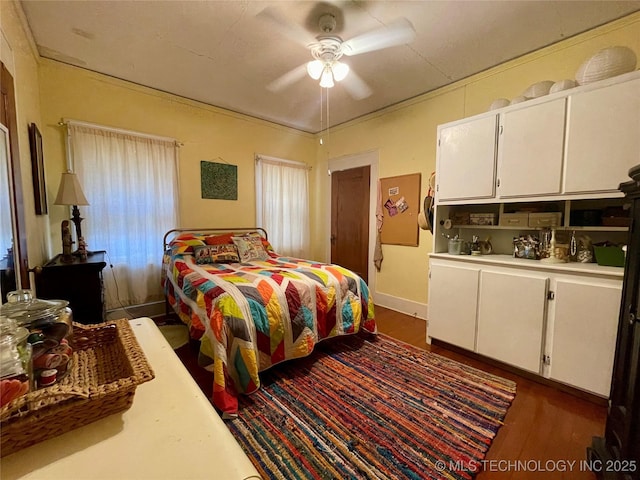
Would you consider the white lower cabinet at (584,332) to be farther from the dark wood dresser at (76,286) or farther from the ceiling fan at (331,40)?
the dark wood dresser at (76,286)

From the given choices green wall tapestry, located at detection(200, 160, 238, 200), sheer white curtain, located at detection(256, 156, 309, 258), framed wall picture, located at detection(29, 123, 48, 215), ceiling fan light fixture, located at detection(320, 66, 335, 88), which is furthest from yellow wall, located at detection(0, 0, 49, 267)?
sheer white curtain, located at detection(256, 156, 309, 258)

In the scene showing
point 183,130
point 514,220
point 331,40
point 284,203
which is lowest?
point 514,220

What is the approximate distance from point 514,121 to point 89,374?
2.83 meters

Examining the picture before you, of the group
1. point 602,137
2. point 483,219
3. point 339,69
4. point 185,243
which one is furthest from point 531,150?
point 185,243

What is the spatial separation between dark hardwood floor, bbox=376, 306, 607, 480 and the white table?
146 cm

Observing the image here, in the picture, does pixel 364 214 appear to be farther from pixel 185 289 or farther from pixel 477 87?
pixel 185 289

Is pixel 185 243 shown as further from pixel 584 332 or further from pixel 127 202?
pixel 584 332

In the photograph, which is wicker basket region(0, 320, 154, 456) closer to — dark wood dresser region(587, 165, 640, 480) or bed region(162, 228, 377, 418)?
bed region(162, 228, 377, 418)

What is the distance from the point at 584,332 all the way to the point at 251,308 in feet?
7.20

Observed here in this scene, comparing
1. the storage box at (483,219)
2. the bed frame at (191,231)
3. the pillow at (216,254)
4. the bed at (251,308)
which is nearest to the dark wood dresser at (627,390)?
the storage box at (483,219)

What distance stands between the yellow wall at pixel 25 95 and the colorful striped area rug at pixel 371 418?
1950mm

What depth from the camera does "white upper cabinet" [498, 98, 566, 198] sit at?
195 centimetres

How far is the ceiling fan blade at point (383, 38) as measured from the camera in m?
2.07

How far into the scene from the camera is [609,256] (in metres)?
1.84
